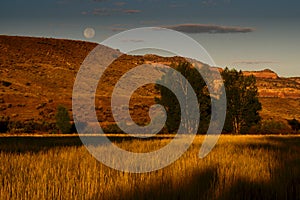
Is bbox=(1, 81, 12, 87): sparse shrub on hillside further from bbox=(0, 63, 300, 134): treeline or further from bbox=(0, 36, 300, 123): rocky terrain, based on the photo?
bbox=(0, 63, 300, 134): treeline

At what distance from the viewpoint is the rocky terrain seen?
80.5 metres

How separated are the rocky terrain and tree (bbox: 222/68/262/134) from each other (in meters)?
8.08

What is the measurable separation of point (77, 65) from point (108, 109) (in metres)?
41.8

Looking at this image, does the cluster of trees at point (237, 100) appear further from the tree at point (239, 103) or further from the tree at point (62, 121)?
the tree at point (62, 121)

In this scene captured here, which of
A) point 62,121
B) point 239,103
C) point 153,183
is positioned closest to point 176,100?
point 239,103

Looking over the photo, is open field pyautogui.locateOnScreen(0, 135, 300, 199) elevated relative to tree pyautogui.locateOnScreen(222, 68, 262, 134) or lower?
lower

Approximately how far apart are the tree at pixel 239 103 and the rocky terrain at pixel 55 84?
26.5ft

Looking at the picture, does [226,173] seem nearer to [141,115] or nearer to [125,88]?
[141,115]

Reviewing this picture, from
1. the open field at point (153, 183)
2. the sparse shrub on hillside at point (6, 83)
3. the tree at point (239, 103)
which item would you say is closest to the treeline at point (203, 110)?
the tree at point (239, 103)

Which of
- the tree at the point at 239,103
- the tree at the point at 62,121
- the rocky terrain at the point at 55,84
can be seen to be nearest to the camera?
the tree at the point at 62,121

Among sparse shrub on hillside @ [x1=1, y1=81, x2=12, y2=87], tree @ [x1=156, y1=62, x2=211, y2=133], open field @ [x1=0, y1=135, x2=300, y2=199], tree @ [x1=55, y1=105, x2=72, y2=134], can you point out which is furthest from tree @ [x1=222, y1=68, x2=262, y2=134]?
open field @ [x1=0, y1=135, x2=300, y2=199]

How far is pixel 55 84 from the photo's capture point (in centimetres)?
9875

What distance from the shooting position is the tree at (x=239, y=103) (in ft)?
196

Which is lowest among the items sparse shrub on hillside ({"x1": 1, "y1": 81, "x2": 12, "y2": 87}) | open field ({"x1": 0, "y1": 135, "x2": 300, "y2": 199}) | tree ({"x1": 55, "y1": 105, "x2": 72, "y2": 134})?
open field ({"x1": 0, "y1": 135, "x2": 300, "y2": 199})
